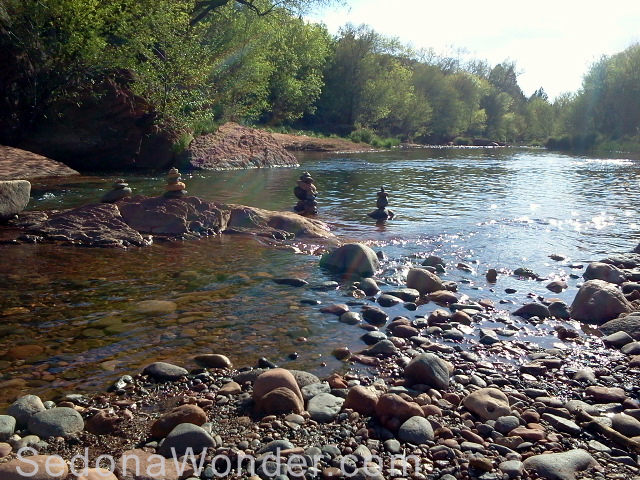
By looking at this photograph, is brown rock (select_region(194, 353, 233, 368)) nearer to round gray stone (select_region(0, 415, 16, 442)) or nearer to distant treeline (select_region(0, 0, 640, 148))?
round gray stone (select_region(0, 415, 16, 442))

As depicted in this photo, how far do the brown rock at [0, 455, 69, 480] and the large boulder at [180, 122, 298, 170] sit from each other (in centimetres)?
2153

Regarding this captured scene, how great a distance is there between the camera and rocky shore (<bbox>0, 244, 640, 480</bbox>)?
139 inches

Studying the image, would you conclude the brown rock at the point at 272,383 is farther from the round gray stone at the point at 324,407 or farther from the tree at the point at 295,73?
the tree at the point at 295,73

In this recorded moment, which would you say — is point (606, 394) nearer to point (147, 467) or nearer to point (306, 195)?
point (147, 467)

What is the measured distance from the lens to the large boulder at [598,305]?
6.69 m

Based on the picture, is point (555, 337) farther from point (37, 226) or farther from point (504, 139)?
point (504, 139)

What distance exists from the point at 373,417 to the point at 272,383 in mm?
802

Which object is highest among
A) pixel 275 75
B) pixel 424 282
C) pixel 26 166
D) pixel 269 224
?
pixel 275 75

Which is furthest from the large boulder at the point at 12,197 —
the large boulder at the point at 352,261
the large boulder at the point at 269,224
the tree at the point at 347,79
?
the tree at the point at 347,79

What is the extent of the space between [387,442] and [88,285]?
4993mm

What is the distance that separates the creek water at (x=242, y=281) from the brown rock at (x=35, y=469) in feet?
4.26

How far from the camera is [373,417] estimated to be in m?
4.18

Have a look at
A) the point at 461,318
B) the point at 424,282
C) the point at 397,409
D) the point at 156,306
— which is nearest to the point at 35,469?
the point at 397,409

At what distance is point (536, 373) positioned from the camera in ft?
16.9
